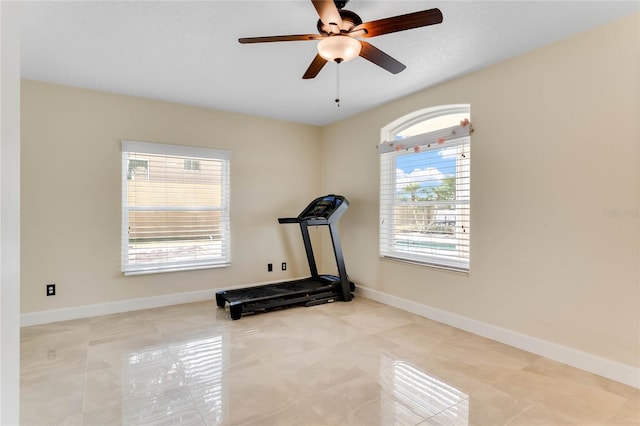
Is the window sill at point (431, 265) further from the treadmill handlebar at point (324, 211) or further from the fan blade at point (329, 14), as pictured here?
the fan blade at point (329, 14)

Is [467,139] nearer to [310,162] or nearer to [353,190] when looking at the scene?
[353,190]

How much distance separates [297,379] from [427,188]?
2.49 m

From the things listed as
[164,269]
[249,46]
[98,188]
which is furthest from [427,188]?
[98,188]

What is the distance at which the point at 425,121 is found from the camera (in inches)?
153

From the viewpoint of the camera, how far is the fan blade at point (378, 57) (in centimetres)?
215

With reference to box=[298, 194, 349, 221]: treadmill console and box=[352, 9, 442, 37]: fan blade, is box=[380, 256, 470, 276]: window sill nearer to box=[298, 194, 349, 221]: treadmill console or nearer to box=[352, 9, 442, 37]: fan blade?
box=[298, 194, 349, 221]: treadmill console

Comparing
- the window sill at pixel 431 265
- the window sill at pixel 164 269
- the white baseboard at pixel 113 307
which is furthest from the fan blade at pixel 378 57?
the white baseboard at pixel 113 307

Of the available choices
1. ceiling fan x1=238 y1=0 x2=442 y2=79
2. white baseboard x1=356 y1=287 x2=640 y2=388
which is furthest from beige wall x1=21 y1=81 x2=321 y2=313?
ceiling fan x1=238 y1=0 x2=442 y2=79

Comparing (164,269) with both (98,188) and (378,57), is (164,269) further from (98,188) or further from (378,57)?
(378,57)

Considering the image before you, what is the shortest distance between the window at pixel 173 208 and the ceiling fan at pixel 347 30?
8.54ft

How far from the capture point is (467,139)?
3330 mm

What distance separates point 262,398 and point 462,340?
193cm

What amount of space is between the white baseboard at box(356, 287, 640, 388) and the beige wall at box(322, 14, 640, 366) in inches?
2.0
